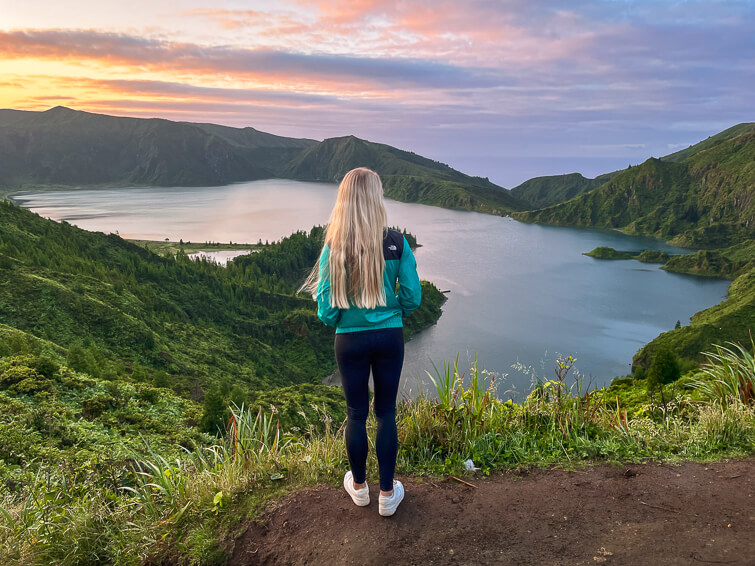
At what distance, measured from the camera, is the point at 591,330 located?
229 feet

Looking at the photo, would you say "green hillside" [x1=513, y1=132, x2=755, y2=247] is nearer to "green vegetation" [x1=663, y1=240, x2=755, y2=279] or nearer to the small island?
the small island

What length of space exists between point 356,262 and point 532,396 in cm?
327

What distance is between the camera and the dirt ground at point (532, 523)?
10.5ft

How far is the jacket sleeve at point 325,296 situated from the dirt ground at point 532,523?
162cm

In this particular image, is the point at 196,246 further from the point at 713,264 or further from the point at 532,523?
the point at 532,523

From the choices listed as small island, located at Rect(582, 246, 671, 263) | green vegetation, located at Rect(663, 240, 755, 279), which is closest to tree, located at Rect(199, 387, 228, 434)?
green vegetation, located at Rect(663, 240, 755, 279)

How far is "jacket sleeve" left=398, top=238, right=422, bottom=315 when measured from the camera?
3504 mm

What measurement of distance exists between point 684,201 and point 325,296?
687ft

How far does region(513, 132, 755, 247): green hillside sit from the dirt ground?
6677 inches

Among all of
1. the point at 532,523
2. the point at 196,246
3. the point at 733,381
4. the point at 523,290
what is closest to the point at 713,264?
the point at 523,290

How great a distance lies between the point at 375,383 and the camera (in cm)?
361

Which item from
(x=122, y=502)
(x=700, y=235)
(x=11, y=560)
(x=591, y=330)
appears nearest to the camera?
(x=11, y=560)

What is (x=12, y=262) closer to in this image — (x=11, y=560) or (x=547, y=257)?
(x=11, y=560)

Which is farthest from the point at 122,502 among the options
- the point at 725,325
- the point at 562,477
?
the point at 725,325
